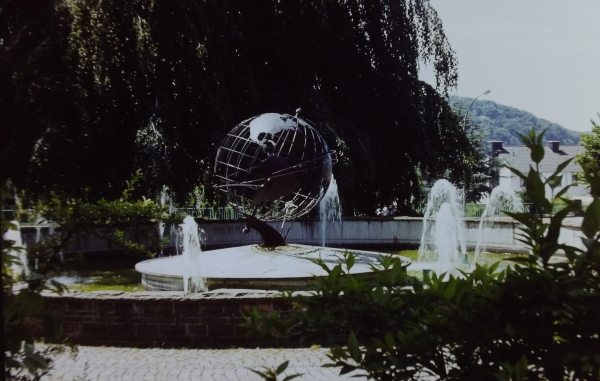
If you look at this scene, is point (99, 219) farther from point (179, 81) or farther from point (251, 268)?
point (179, 81)

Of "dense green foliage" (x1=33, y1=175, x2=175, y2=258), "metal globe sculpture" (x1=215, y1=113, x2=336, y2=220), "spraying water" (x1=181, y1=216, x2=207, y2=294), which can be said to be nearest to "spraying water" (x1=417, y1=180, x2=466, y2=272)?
"metal globe sculpture" (x1=215, y1=113, x2=336, y2=220)

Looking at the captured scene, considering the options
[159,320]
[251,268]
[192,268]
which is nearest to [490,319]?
[159,320]

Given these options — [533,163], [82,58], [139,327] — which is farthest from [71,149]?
[533,163]

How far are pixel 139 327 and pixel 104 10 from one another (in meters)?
10.5

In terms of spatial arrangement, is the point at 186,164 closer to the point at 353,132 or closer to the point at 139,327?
the point at 353,132

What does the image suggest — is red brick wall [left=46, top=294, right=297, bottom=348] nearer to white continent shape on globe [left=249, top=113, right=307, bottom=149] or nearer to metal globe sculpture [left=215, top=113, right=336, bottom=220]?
metal globe sculpture [left=215, top=113, right=336, bottom=220]

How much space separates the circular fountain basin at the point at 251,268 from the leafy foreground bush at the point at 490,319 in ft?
18.7

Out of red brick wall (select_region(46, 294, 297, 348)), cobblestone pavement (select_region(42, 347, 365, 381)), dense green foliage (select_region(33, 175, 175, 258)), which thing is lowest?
cobblestone pavement (select_region(42, 347, 365, 381))

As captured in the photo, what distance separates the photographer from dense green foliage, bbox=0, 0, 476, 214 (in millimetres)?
16266

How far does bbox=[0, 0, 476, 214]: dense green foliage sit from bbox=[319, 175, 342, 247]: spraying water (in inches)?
16.0

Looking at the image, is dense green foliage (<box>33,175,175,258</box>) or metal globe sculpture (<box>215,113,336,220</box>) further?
metal globe sculpture (<box>215,113,336,220</box>)

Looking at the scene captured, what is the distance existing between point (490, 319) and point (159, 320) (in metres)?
5.76

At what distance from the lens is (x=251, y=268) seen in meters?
9.77

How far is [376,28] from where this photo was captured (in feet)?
72.2
